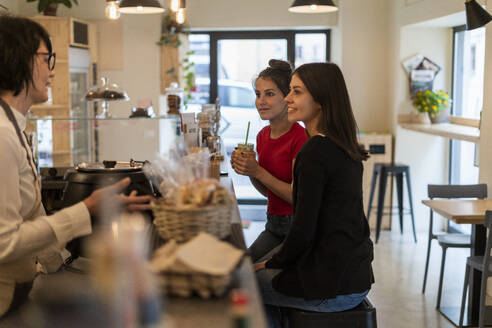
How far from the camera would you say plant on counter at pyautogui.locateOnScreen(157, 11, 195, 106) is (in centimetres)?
718

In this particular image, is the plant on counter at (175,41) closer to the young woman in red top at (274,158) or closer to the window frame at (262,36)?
the window frame at (262,36)

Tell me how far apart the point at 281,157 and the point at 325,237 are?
2.67ft

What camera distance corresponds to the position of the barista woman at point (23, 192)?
1604mm

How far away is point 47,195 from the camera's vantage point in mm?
2855

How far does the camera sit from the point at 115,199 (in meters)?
1.70

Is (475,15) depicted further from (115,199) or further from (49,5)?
(49,5)

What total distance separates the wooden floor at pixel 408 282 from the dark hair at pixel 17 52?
10.1ft

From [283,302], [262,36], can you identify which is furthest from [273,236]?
[262,36]

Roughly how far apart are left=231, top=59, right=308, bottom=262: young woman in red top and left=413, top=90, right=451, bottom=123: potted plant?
381 cm

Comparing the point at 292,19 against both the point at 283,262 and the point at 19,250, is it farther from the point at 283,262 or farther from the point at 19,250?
the point at 19,250

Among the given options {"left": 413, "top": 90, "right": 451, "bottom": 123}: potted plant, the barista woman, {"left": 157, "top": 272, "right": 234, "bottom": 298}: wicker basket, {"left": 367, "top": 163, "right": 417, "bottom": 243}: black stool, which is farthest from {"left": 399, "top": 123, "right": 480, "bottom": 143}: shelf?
{"left": 157, "top": 272, "right": 234, "bottom": 298}: wicker basket

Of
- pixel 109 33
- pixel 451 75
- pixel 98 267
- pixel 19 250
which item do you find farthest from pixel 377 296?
pixel 109 33

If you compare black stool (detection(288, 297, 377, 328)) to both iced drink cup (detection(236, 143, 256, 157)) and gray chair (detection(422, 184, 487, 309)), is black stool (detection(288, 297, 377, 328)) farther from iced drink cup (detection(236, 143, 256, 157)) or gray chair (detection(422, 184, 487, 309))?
gray chair (detection(422, 184, 487, 309))

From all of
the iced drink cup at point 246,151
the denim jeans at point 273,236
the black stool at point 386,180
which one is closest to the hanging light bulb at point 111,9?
the iced drink cup at point 246,151
